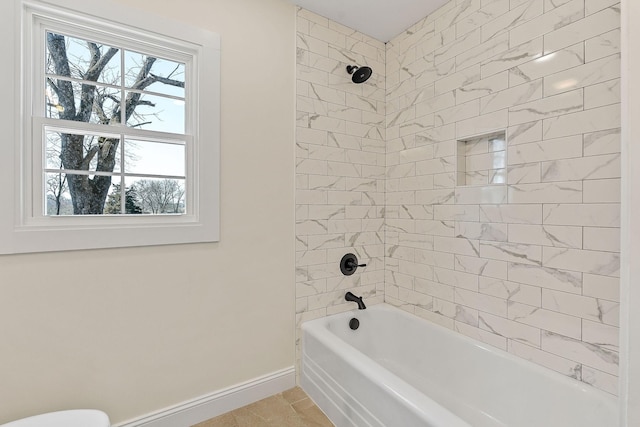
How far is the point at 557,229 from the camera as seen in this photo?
4.82 ft

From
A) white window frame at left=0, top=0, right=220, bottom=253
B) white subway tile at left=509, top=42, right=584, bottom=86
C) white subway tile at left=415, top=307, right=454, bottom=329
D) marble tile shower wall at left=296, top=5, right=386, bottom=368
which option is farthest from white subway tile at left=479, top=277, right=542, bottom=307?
white window frame at left=0, top=0, right=220, bottom=253

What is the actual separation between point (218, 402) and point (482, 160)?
7.29 feet

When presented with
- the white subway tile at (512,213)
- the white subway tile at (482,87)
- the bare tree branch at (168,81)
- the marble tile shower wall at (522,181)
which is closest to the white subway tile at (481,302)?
the marble tile shower wall at (522,181)

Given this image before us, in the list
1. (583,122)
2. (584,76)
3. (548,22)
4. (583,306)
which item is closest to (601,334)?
(583,306)

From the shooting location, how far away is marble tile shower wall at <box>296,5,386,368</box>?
2105 mm

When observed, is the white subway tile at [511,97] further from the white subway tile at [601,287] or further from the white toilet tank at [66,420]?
the white toilet tank at [66,420]

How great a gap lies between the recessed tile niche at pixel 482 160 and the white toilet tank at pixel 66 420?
2.24 meters

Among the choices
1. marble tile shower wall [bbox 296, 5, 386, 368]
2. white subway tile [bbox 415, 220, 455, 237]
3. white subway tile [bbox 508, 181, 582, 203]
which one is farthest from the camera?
→ marble tile shower wall [bbox 296, 5, 386, 368]

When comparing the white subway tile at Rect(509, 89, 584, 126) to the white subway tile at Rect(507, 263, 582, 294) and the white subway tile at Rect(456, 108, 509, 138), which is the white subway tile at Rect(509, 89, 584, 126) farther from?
the white subway tile at Rect(507, 263, 582, 294)

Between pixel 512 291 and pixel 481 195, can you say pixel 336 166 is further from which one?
pixel 512 291

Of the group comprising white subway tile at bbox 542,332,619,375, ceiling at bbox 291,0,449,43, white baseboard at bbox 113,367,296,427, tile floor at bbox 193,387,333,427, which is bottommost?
tile floor at bbox 193,387,333,427

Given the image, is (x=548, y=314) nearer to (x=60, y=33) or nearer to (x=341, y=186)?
(x=341, y=186)

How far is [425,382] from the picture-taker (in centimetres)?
198

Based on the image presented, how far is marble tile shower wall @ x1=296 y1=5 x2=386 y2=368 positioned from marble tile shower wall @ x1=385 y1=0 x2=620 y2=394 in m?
0.26
